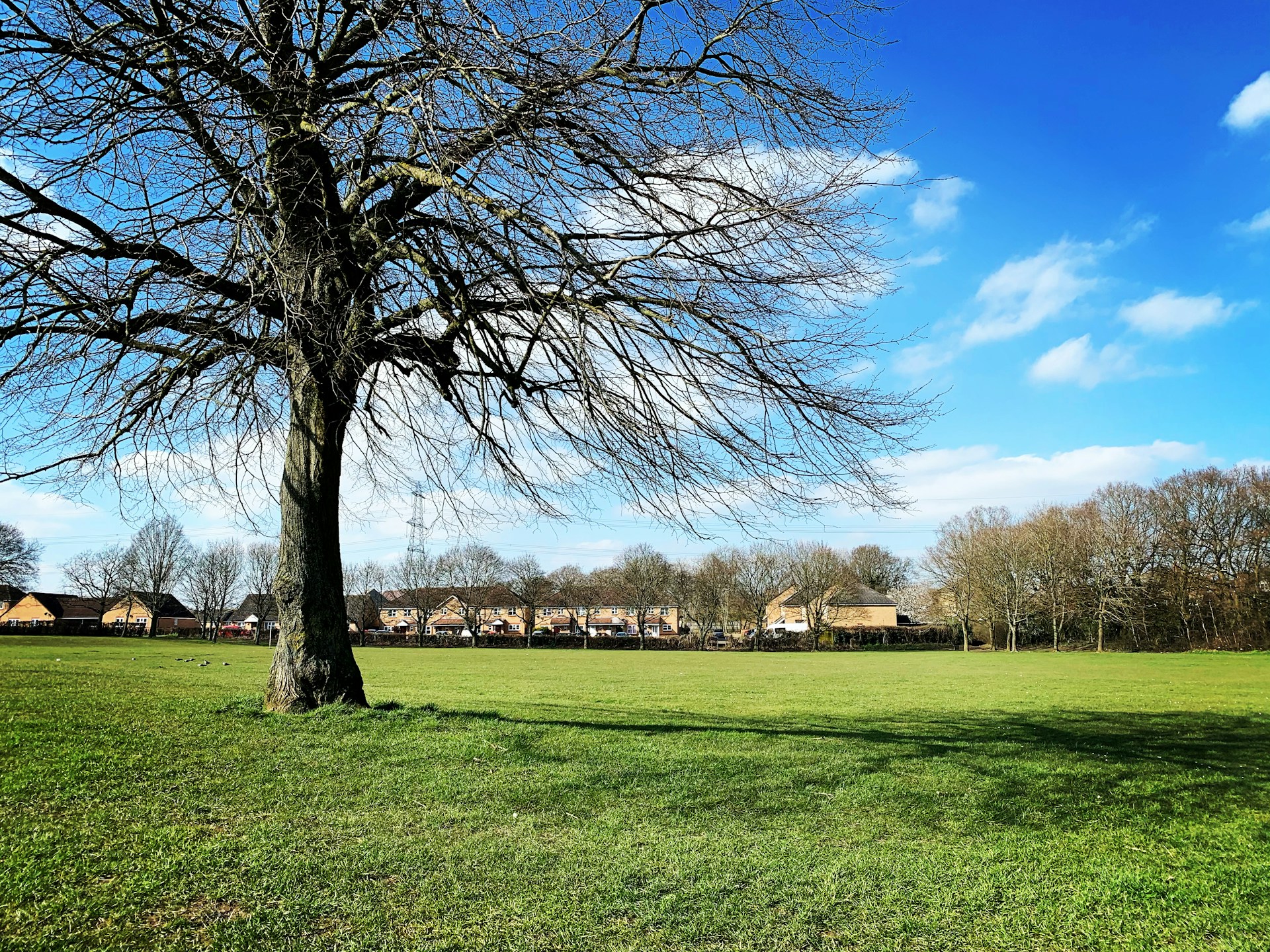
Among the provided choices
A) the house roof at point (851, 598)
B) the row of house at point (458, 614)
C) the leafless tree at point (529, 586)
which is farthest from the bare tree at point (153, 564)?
the house roof at point (851, 598)

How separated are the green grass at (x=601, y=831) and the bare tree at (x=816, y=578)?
170 ft

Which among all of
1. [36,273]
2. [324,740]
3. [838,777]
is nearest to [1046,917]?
[838,777]

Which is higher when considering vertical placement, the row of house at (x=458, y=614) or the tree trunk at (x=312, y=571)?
the tree trunk at (x=312, y=571)

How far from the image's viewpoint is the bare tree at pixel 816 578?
63.4 m

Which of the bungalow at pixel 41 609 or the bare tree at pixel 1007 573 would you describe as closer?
the bare tree at pixel 1007 573

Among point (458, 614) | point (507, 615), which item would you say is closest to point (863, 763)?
point (458, 614)

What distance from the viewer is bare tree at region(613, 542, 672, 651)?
6631 cm

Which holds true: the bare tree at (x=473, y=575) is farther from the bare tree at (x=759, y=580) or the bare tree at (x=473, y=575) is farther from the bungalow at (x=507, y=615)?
the bare tree at (x=759, y=580)

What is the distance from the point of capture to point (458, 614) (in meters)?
90.9

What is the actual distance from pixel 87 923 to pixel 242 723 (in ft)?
16.2

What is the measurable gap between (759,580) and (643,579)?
10125 mm

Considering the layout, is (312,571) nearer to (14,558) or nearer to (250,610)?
(14,558)

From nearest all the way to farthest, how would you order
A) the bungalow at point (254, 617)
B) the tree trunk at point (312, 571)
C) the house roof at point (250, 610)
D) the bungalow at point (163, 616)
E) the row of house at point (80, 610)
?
1. the tree trunk at point (312, 571)
2. the bungalow at point (254, 617)
3. the row of house at point (80, 610)
4. the house roof at point (250, 610)
5. the bungalow at point (163, 616)

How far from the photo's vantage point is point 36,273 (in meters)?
6.70
